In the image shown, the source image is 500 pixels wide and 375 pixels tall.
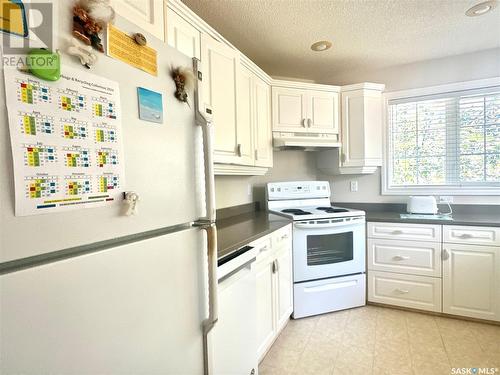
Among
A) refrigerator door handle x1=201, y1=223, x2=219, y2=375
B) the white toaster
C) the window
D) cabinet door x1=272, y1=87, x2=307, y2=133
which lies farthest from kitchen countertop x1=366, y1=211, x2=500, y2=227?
refrigerator door handle x1=201, y1=223, x2=219, y2=375

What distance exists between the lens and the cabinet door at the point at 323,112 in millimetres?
2811

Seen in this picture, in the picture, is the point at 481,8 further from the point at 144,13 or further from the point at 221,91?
the point at 144,13

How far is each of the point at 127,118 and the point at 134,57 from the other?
0.18 m

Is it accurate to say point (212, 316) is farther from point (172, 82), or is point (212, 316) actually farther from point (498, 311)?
point (498, 311)

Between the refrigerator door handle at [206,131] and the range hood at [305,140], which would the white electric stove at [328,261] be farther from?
the refrigerator door handle at [206,131]

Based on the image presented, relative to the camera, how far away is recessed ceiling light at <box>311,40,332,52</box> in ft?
7.80

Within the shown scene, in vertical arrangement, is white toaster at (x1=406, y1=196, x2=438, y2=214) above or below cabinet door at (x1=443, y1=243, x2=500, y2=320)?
above

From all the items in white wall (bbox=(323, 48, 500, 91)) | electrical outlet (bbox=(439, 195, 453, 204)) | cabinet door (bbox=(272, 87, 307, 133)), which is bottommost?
electrical outlet (bbox=(439, 195, 453, 204))

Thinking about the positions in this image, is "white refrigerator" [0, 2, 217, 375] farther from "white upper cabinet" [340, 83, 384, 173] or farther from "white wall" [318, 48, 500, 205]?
"white wall" [318, 48, 500, 205]

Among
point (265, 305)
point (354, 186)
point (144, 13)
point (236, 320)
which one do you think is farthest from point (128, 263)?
point (354, 186)

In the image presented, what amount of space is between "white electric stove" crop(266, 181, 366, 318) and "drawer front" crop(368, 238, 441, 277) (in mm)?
123

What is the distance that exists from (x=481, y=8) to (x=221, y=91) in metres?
1.99

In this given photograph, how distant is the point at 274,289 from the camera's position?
1958 mm

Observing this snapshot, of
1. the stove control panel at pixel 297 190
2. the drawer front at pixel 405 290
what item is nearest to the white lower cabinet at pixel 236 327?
the stove control panel at pixel 297 190
